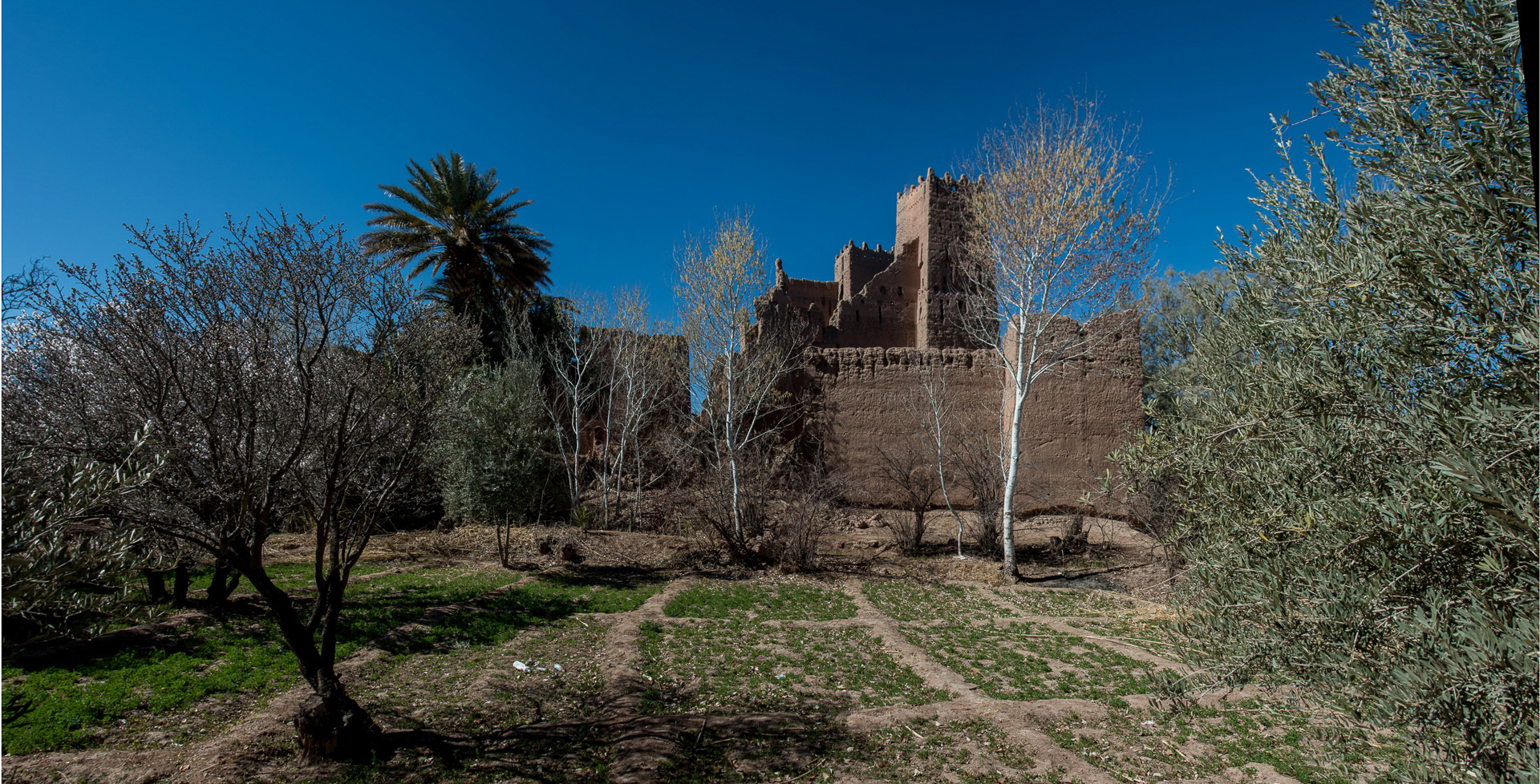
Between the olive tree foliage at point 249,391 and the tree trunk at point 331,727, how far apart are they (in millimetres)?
10

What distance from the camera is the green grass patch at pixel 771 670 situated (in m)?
5.99

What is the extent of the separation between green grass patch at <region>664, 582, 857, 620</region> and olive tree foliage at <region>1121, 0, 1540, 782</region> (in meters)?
6.64

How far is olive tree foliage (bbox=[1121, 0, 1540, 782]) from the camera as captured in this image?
210cm

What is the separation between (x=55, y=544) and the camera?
2.64 meters

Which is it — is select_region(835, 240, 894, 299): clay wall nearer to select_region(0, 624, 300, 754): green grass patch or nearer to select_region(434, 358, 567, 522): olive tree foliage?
select_region(434, 358, 567, 522): olive tree foliage

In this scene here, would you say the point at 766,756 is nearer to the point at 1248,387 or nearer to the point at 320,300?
the point at 1248,387

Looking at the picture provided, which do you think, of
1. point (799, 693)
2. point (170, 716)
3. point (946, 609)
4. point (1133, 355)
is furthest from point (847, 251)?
point (170, 716)

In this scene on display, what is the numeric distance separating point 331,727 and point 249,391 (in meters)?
2.39

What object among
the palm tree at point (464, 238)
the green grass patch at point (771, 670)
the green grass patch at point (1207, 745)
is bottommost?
the green grass patch at point (771, 670)

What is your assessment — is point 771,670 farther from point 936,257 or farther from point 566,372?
point 936,257

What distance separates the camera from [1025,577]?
41.2ft

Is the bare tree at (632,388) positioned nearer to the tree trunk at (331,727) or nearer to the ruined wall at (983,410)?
the ruined wall at (983,410)

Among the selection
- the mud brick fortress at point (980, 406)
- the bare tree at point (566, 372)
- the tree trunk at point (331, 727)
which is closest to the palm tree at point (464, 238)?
the bare tree at point (566, 372)

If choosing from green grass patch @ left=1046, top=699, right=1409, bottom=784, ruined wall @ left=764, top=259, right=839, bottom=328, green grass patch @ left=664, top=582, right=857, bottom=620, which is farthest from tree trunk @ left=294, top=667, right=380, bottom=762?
ruined wall @ left=764, top=259, right=839, bottom=328
